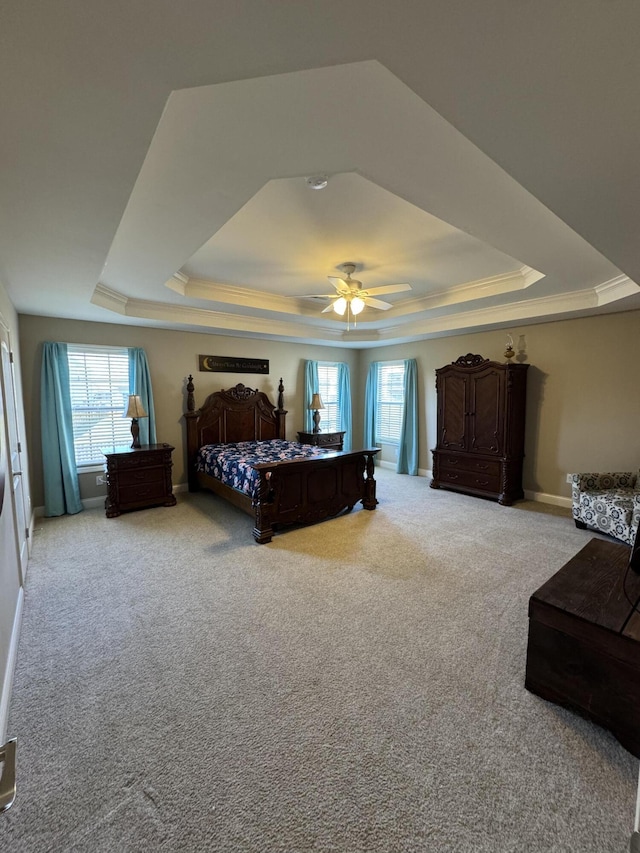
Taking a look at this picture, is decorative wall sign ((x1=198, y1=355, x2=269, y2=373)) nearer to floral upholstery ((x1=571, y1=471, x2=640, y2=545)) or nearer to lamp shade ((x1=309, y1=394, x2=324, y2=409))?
lamp shade ((x1=309, y1=394, x2=324, y2=409))

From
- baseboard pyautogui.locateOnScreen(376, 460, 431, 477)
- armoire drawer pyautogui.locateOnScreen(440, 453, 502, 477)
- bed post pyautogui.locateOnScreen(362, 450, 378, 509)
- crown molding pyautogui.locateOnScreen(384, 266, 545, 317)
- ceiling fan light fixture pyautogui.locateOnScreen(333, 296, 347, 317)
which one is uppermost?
crown molding pyautogui.locateOnScreen(384, 266, 545, 317)

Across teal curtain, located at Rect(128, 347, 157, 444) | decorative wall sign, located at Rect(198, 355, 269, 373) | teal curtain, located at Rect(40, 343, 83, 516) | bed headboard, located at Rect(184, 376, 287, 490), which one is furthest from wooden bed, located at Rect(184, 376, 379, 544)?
teal curtain, located at Rect(40, 343, 83, 516)

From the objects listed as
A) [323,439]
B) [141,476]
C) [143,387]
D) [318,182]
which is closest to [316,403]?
[323,439]

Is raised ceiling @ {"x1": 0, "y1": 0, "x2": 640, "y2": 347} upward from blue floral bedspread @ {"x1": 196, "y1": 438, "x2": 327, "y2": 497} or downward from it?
upward

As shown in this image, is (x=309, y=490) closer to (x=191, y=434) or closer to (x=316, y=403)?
(x=191, y=434)

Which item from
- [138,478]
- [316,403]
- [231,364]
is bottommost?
[138,478]

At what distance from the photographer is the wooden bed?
3723 millimetres

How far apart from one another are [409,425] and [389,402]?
0.75 metres

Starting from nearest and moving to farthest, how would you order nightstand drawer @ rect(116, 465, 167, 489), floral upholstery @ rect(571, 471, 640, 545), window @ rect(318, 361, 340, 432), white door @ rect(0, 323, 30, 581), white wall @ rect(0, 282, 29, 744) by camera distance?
white wall @ rect(0, 282, 29, 744) → white door @ rect(0, 323, 30, 581) → floral upholstery @ rect(571, 471, 640, 545) → nightstand drawer @ rect(116, 465, 167, 489) → window @ rect(318, 361, 340, 432)

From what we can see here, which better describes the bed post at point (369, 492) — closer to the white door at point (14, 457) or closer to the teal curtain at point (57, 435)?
the white door at point (14, 457)

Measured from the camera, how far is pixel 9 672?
188cm

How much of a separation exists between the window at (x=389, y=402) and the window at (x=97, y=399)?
176 inches

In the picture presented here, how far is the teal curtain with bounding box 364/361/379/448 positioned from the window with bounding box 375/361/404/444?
0.06m

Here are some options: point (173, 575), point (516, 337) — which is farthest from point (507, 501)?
point (173, 575)
